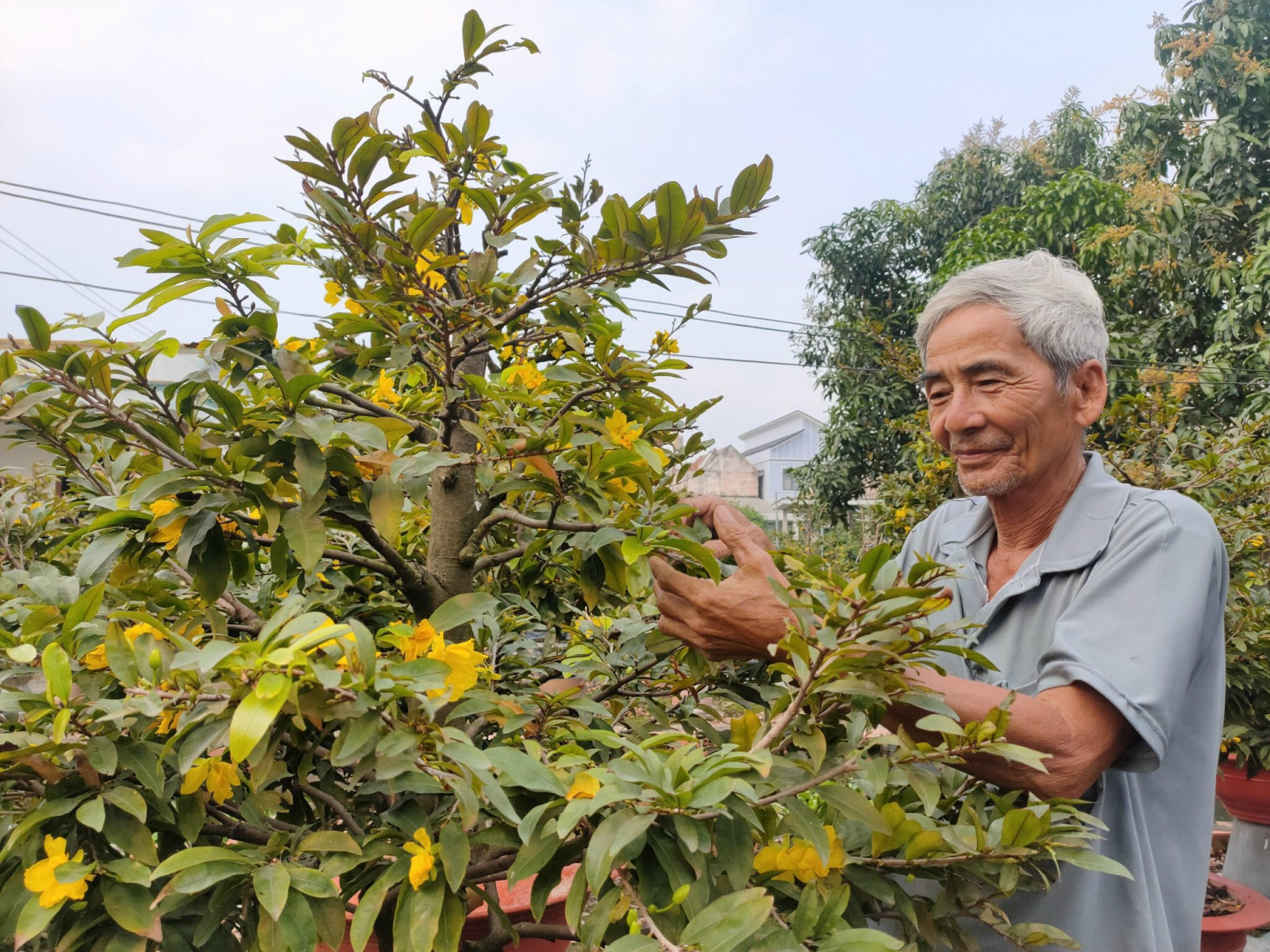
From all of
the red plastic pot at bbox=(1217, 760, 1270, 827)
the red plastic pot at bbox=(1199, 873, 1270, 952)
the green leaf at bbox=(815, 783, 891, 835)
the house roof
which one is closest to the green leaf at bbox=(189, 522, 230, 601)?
the green leaf at bbox=(815, 783, 891, 835)

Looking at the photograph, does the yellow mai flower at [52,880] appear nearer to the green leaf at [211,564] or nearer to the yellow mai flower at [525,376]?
the green leaf at [211,564]

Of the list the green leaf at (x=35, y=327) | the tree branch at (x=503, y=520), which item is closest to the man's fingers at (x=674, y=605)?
the tree branch at (x=503, y=520)

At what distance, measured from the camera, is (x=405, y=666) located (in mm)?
711

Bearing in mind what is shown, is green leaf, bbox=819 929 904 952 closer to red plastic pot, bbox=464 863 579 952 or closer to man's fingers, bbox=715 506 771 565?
man's fingers, bbox=715 506 771 565

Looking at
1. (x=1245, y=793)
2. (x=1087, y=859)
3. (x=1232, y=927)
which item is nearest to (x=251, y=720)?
(x=1087, y=859)

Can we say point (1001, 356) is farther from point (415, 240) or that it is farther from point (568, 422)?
point (415, 240)

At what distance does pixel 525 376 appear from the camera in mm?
1187

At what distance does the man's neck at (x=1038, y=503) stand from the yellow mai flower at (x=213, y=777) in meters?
Answer: 1.02

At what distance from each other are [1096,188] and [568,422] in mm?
9164

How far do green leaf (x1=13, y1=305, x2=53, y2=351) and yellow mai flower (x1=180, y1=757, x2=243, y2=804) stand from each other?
44cm

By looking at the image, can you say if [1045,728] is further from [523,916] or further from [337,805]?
[523,916]

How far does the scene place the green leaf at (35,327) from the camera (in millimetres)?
852

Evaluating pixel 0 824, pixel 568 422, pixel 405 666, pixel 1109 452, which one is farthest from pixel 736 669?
pixel 1109 452

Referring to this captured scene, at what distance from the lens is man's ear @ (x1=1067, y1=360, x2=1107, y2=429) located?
4.07 feet
